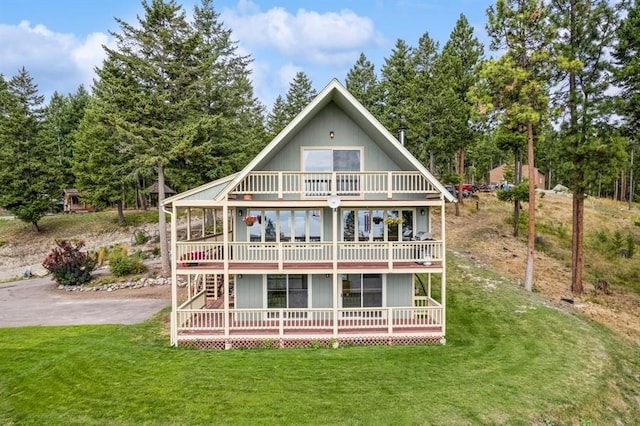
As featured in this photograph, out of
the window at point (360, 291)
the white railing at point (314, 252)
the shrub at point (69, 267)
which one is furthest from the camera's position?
the shrub at point (69, 267)

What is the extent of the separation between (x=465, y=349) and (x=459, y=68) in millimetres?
27887

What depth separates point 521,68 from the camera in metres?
20.6

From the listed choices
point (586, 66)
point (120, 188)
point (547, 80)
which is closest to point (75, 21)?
point (120, 188)

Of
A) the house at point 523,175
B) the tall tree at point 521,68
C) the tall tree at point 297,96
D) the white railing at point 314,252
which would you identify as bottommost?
the white railing at point 314,252

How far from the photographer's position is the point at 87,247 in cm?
3734

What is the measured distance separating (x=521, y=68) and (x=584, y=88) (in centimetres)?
349

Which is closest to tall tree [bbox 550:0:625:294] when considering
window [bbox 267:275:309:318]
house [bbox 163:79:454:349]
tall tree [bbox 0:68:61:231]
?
house [bbox 163:79:454:349]

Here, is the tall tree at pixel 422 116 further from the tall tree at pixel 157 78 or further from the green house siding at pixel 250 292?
the green house siding at pixel 250 292

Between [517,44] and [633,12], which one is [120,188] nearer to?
[517,44]

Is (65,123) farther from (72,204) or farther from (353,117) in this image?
(353,117)

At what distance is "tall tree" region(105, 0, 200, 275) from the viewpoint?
25.0m

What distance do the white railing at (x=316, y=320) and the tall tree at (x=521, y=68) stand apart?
29.7ft

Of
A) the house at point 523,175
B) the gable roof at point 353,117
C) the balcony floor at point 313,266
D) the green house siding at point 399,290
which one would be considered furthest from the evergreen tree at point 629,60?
the house at point 523,175

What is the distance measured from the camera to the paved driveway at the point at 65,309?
17750 millimetres
